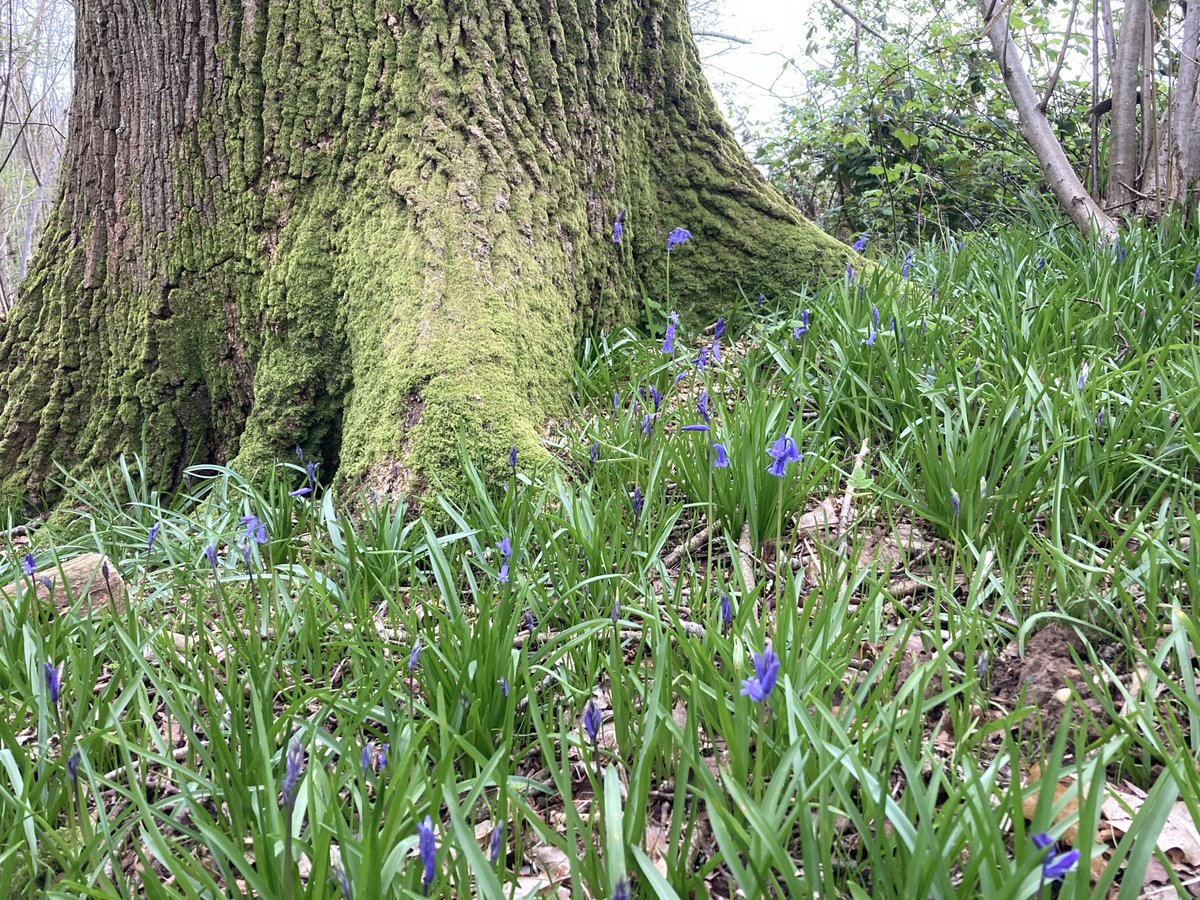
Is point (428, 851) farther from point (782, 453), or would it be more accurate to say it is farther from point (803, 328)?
point (803, 328)

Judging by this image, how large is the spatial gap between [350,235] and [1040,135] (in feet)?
12.5

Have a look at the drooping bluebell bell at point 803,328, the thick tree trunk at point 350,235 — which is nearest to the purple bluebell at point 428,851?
the thick tree trunk at point 350,235

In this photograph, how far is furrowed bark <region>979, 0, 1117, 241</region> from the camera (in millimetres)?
4398

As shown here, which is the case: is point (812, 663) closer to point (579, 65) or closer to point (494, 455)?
point (494, 455)

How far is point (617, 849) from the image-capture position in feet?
3.60

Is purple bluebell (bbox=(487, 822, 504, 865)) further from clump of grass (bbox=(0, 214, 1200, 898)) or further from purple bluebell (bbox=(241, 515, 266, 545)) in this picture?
purple bluebell (bbox=(241, 515, 266, 545))

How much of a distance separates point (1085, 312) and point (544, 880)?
2879 mm

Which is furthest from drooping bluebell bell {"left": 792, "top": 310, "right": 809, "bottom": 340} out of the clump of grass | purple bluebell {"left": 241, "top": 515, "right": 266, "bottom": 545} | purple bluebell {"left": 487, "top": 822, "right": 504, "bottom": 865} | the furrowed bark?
the furrowed bark

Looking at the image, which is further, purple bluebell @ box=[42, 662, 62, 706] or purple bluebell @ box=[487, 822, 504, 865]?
purple bluebell @ box=[42, 662, 62, 706]

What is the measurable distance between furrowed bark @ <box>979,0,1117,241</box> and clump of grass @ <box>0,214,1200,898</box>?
1.54 m

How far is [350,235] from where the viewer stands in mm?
2902

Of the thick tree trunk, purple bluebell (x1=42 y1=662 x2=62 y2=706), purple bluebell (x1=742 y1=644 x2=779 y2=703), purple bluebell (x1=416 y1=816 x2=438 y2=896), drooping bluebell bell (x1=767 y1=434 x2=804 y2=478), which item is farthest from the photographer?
the thick tree trunk

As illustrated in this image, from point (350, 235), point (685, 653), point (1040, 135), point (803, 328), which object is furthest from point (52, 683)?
point (1040, 135)

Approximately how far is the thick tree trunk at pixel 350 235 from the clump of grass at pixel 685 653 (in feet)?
0.99
